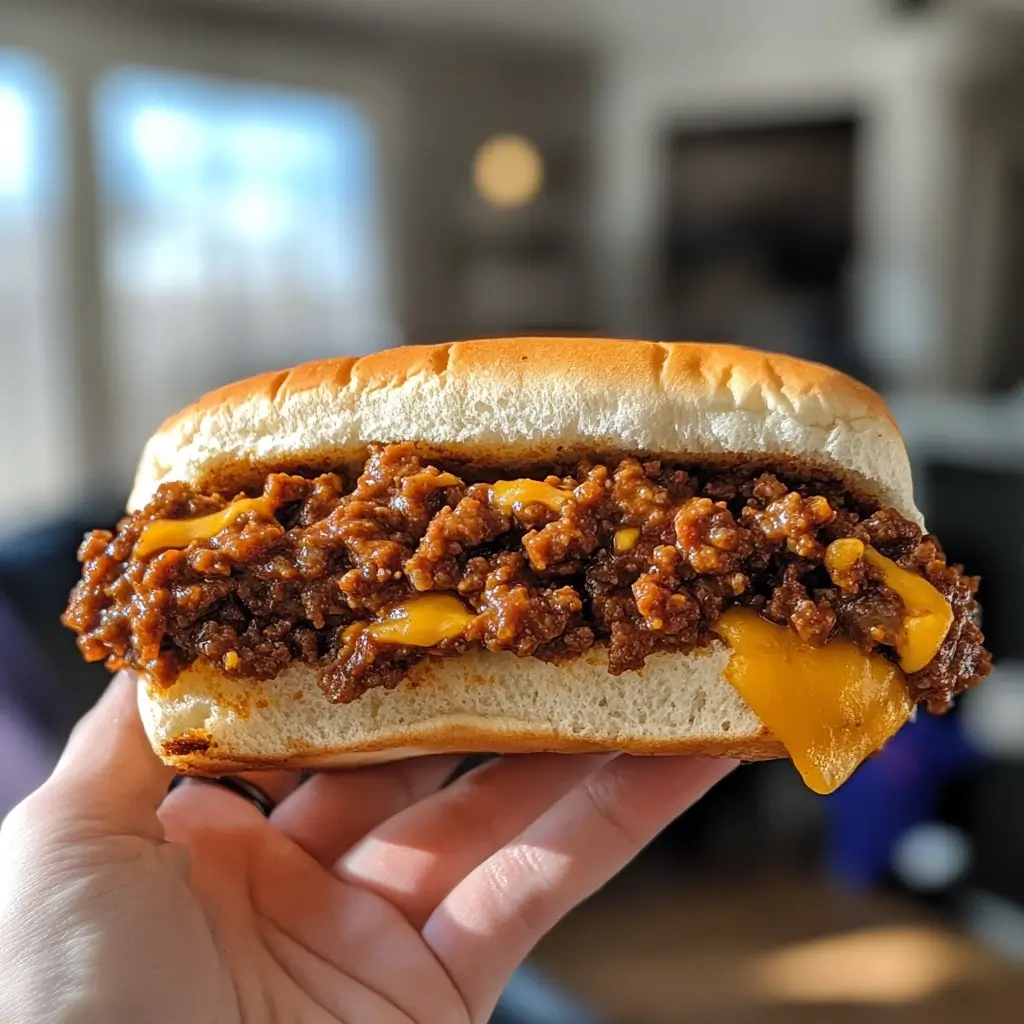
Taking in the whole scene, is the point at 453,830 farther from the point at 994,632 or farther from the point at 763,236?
the point at 763,236

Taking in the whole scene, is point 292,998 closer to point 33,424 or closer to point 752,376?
point 752,376

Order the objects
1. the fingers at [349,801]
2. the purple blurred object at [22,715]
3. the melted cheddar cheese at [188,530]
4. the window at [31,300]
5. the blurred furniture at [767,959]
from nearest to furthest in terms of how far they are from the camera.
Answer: the melted cheddar cheese at [188,530]
the fingers at [349,801]
the purple blurred object at [22,715]
the blurred furniture at [767,959]
the window at [31,300]

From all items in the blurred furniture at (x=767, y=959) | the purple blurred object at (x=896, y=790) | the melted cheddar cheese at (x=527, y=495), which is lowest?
the blurred furniture at (x=767, y=959)

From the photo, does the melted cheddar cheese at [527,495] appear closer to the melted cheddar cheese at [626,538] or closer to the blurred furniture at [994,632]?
the melted cheddar cheese at [626,538]

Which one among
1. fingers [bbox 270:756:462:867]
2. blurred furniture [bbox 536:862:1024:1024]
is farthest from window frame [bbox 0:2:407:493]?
fingers [bbox 270:756:462:867]

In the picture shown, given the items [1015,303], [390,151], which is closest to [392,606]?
[1015,303]

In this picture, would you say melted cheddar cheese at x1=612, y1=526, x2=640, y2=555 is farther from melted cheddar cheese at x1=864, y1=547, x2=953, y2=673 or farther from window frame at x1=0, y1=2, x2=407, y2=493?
window frame at x1=0, y1=2, x2=407, y2=493

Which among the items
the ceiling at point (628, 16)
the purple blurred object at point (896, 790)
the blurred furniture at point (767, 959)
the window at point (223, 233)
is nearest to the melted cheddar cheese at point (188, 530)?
the blurred furniture at point (767, 959)
